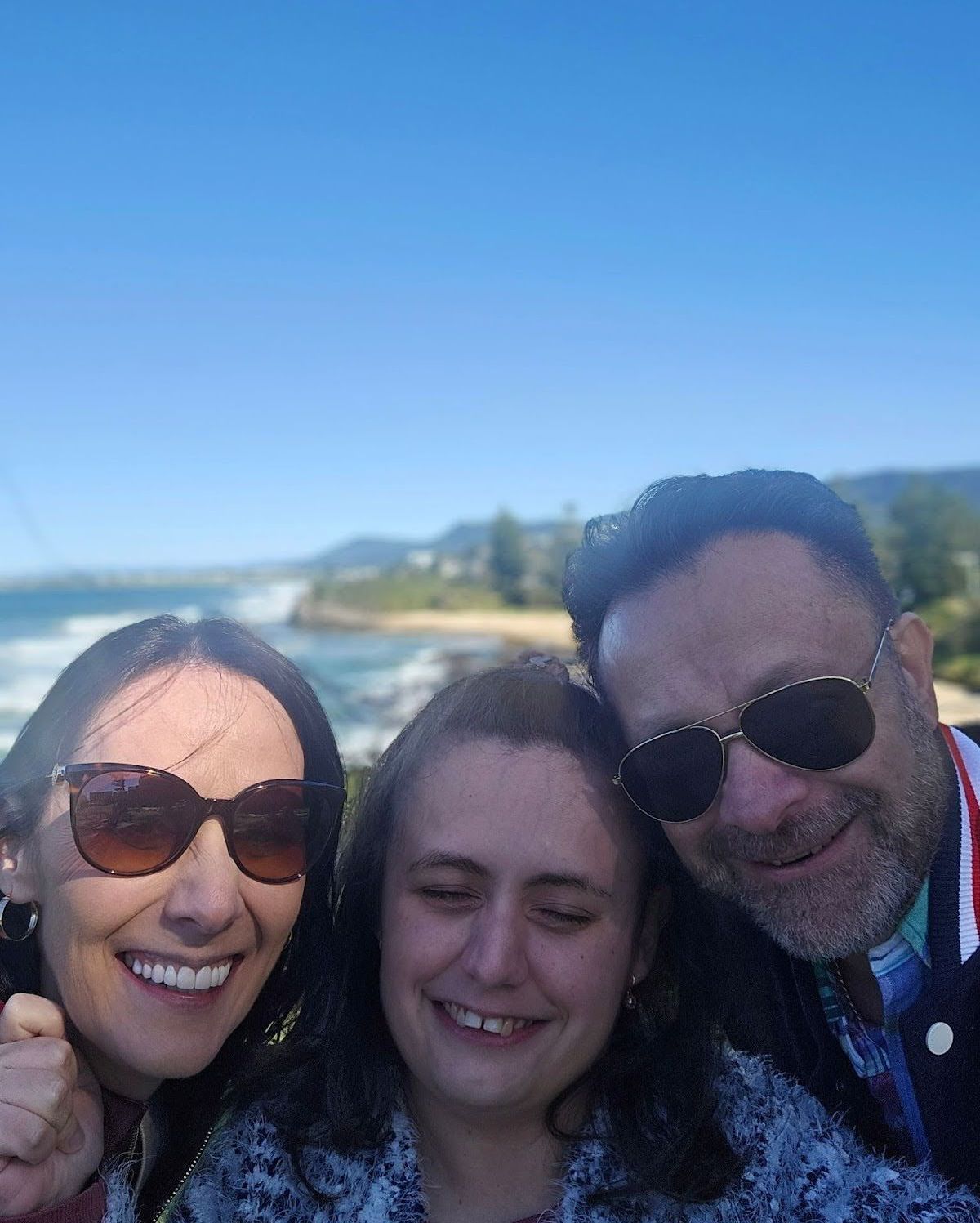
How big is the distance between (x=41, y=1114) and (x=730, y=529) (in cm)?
187

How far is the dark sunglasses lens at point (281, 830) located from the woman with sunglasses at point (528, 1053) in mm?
189

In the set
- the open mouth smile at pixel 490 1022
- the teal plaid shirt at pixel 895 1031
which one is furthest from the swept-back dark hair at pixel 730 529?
the open mouth smile at pixel 490 1022

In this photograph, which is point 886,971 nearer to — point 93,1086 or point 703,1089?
point 703,1089

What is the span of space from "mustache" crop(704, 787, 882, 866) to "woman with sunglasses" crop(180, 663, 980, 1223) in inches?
9.8

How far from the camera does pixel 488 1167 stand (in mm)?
2254

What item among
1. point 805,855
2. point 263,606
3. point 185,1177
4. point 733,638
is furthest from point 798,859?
point 263,606

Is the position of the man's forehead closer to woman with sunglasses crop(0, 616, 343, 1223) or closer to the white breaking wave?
woman with sunglasses crop(0, 616, 343, 1223)

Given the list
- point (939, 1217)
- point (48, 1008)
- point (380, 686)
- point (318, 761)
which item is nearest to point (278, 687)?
point (318, 761)

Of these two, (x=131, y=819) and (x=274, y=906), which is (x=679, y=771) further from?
(x=131, y=819)

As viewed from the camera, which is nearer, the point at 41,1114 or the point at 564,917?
the point at 41,1114

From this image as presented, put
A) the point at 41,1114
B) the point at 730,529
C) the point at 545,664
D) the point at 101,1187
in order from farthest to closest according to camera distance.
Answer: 1. the point at 545,664
2. the point at 730,529
3. the point at 101,1187
4. the point at 41,1114

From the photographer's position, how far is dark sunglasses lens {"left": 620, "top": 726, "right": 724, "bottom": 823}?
2.23m

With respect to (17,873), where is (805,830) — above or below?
below

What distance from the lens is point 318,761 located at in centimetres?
238
